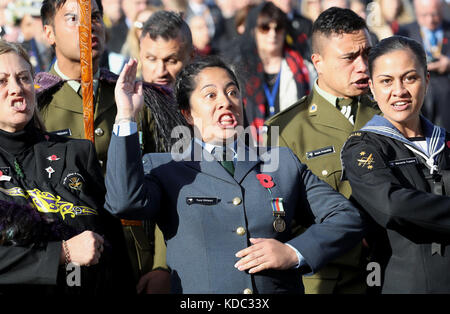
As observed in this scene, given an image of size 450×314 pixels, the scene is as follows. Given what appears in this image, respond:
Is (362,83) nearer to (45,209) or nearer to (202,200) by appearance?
(202,200)

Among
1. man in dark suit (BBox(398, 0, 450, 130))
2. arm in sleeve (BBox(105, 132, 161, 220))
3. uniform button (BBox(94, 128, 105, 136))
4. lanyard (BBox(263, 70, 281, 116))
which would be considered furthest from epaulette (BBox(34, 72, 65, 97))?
man in dark suit (BBox(398, 0, 450, 130))

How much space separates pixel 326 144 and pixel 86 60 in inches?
61.2

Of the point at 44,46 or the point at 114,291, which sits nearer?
the point at 114,291

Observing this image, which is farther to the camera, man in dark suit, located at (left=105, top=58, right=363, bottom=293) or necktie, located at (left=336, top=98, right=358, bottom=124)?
necktie, located at (left=336, top=98, right=358, bottom=124)

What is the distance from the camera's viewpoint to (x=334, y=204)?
14.0 feet

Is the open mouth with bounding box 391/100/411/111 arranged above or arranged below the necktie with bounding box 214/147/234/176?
above

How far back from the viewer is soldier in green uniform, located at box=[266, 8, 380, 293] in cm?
543

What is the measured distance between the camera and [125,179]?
396 cm

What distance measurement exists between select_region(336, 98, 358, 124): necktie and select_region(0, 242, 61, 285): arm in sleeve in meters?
2.35

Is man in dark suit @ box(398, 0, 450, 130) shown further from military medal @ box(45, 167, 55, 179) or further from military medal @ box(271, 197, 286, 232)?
military medal @ box(45, 167, 55, 179)

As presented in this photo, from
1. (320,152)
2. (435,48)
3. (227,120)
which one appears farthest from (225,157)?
(435,48)

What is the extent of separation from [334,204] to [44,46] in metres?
5.90
